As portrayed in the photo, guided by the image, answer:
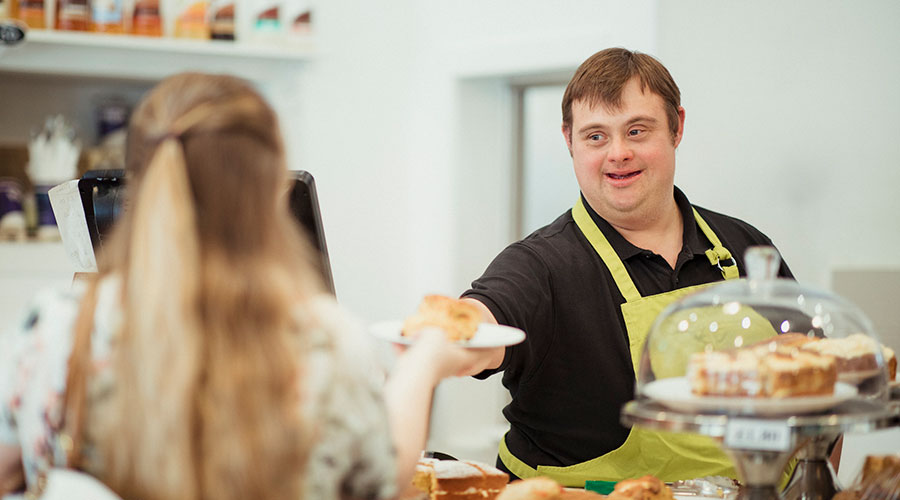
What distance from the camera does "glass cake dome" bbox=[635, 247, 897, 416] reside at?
121 centimetres

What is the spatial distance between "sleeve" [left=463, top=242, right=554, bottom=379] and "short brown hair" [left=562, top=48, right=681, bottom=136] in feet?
1.12

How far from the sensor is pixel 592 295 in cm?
199

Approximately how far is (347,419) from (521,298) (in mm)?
890

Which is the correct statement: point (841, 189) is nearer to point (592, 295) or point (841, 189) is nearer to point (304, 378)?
point (592, 295)

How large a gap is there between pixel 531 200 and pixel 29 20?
1967 mm

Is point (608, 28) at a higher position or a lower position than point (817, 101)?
higher

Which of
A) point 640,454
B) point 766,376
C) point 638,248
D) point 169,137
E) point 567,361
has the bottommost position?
point 640,454

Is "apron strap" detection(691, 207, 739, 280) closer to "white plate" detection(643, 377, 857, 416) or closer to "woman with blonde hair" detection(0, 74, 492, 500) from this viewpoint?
"white plate" detection(643, 377, 857, 416)

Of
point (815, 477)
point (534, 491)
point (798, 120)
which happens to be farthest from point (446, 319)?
point (798, 120)

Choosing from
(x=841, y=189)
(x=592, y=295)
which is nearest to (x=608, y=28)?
(x=841, y=189)

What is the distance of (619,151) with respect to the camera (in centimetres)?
204

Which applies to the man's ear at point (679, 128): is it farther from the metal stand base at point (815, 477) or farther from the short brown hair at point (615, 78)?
the metal stand base at point (815, 477)

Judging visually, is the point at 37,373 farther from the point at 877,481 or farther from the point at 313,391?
the point at 877,481

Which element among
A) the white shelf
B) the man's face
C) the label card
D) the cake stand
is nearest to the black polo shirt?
the man's face
